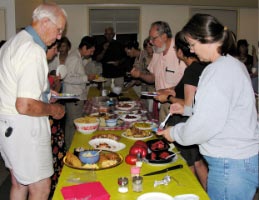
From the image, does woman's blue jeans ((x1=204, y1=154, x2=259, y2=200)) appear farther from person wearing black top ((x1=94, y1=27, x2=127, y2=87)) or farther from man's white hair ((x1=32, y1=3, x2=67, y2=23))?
person wearing black top ((x1=94, y1=27, x2=127, y2=87))

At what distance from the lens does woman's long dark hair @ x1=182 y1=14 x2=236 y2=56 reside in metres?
1.33

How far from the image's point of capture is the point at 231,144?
1.34 meters

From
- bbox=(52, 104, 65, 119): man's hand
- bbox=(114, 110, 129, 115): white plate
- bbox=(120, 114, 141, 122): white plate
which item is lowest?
bbox=(114, 110, 129, 115): white plate

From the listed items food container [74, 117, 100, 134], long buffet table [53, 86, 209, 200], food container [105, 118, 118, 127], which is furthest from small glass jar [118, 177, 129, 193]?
food container [105, 118, 118, 127]

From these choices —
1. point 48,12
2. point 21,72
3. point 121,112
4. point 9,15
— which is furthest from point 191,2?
point 21,72

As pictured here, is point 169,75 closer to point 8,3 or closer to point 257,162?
point 257,162

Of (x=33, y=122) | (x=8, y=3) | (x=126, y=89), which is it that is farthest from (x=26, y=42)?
(x=8, y=3)

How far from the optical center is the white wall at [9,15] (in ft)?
14.0

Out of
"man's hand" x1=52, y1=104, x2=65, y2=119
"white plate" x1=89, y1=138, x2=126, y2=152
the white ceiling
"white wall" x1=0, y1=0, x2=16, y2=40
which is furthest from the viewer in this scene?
A: the white ceiling

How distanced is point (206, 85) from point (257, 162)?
1.32 feet

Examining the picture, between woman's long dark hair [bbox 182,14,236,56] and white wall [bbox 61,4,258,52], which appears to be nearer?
woman's long dark hair [bbox 182,14,236,56]

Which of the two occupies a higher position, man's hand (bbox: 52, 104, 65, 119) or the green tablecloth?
man's hand (bbox: 52, 104, 65, 119)

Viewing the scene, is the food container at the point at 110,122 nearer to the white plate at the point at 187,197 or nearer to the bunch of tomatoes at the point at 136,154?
the bunch of tomatoes at the point at 136,154

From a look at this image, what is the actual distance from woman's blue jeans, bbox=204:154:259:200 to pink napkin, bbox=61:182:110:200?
1.49ft
